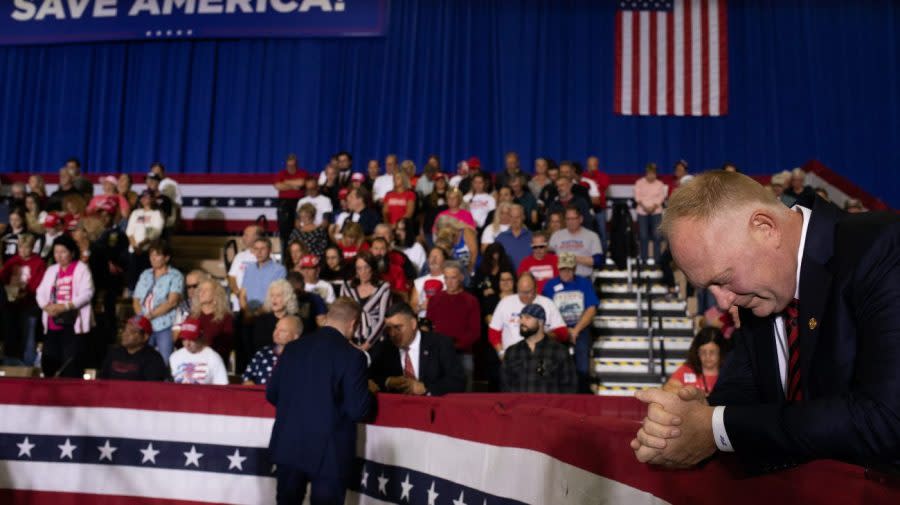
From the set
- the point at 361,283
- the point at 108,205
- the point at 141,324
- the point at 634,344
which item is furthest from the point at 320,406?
the point at 108,205

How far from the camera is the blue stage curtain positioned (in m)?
20.7

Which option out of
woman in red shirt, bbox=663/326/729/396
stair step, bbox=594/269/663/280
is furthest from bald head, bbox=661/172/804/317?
stair step, bbox=594/269/663/280

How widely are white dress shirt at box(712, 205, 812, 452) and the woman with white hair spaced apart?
7775 mm

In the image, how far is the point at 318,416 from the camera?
636 centimetres

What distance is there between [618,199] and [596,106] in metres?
3.56

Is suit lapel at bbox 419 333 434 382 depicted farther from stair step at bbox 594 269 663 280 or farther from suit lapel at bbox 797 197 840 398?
suit lapel at bbox 797 197 840 398

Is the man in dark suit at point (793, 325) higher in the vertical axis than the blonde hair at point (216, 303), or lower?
lower

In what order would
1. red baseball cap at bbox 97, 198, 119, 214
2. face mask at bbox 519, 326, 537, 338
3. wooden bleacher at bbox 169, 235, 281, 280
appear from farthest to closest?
1. wooden bleacher at bbox 169, 235, 281, 280
2. red baseball cap at bbox 97, 198, 119, 214
3. face mask at bbox 519, 326, 537, 338

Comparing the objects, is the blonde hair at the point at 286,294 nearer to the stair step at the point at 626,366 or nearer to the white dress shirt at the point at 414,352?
the white dress shirt at the point at 414,352

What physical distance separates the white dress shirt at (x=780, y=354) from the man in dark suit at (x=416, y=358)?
19.3 feet

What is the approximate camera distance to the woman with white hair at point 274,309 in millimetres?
9953

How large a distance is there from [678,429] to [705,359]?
233 inches

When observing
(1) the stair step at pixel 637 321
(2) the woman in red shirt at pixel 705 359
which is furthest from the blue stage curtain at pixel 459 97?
(2) the woman in red shirt at pixel 705 359

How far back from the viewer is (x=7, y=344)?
39.4ft
